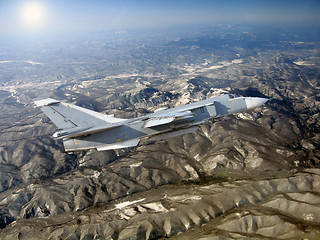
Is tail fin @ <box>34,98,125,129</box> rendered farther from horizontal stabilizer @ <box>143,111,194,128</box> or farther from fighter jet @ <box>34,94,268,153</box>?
horizontal stabilizer @ <box>143,111,194,128</box>

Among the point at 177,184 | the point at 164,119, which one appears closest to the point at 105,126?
the point at 164,119

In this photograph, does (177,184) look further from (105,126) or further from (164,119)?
(105,126)

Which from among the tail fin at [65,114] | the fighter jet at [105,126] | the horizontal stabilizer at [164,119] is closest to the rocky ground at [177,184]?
the fighter jet at [105,126]

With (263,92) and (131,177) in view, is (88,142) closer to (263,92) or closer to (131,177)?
(131,177)

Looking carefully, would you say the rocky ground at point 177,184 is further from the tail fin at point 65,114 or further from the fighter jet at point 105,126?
the tail fin at point 65,114

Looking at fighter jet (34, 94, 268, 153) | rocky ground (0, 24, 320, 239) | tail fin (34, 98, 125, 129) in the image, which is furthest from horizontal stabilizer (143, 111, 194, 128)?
rocky ground (0, 24, 320, 239)

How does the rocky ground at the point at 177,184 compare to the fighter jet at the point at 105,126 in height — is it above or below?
below
